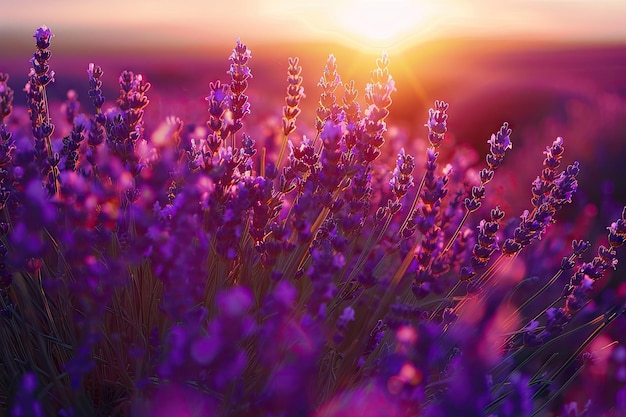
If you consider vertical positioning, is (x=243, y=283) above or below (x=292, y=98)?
below

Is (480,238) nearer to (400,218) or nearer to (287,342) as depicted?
(287,342)

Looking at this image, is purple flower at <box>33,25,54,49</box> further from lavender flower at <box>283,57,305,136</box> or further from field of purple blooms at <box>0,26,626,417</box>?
lavender flower at <box>283,57,305,136</box>

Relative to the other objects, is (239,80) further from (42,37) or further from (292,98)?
(42,37)

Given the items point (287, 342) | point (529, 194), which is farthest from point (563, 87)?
point (287, 342)

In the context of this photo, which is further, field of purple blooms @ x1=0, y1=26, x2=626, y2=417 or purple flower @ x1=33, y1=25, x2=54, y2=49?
purple flower @ x1=33, y1=25, x2=54, y2=49

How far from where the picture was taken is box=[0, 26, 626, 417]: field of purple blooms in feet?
4.75

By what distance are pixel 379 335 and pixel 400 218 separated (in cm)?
117

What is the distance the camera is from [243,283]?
2213 millimetres

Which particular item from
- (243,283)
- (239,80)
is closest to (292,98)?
(239,80)

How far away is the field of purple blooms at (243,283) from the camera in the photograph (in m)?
1.45

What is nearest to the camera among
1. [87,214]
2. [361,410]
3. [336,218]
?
[87,214]

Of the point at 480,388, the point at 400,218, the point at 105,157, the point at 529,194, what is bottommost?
the point at 529,194

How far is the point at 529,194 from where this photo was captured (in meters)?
5.66

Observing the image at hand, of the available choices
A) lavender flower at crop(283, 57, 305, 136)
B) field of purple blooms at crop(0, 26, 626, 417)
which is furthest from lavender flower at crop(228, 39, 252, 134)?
lavender flower at crop(283, 57, 305, 136)
